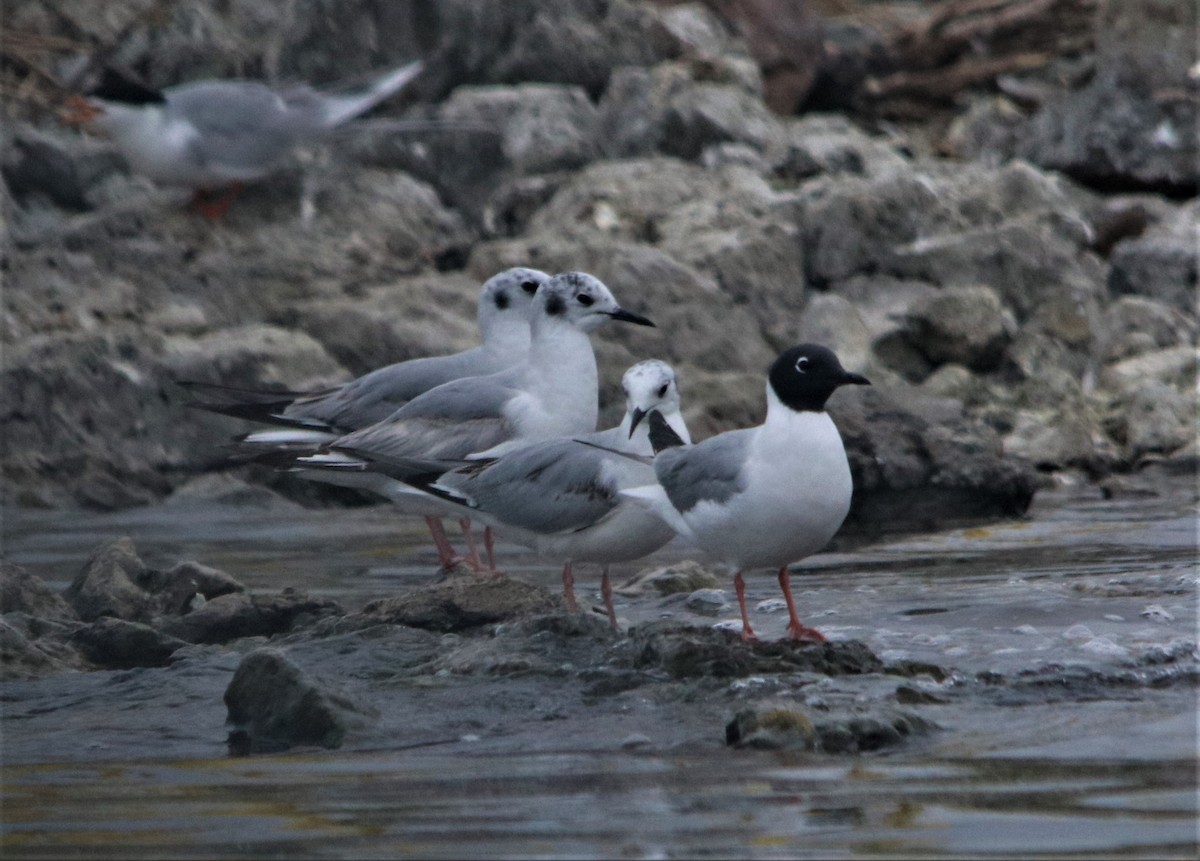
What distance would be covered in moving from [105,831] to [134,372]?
6.75 metres

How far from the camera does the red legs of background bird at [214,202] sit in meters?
13.2

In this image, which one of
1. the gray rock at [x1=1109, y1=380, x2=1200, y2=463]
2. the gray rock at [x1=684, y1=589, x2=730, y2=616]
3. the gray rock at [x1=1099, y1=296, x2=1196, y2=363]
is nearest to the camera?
the gray rock at [x1=684, y1=589, x2=730, y2=616]

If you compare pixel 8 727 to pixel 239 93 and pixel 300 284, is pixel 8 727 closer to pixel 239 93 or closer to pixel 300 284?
pixel 300 284

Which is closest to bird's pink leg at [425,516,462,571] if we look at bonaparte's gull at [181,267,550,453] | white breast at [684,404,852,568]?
bonaparte's gull at [181,267,550,453]

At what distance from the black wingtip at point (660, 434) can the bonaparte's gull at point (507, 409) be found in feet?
2.67

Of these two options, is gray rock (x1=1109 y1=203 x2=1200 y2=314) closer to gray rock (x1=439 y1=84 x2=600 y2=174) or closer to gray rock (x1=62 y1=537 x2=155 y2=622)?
gray rock (x1=439 y1=84 x2=600 y2=174)

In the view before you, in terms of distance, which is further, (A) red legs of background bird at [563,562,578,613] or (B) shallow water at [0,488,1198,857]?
(A) red legs of background bird at [563,562,578,613]

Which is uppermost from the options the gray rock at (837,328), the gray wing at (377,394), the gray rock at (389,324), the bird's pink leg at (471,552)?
the gray rock at (389,324)

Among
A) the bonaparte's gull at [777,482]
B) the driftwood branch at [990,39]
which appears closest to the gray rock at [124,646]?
the bonaparte's gull at [777,482]

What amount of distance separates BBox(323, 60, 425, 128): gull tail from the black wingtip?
740cm

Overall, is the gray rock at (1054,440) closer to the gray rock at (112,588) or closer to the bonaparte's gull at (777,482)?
the bonaparte's gull at (777,482)

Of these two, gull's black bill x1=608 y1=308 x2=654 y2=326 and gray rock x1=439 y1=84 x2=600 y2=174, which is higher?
gray rock x1=439 y1=84 x2=600 y2=174

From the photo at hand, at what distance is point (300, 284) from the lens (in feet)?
40.8

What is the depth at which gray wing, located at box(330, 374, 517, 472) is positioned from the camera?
7559mm
